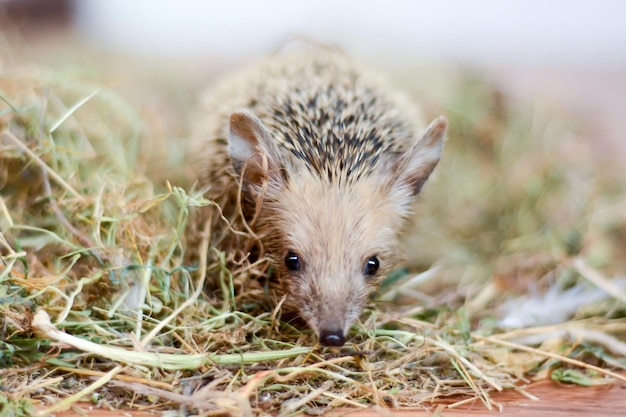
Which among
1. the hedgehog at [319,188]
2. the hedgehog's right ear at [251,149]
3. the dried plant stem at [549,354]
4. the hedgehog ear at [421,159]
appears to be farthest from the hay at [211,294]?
the hedgehog ear at [421,159]

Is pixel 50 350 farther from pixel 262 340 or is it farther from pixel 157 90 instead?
pixel 157 90

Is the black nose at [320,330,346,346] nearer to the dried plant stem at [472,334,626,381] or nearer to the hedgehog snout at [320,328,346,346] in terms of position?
the hedgehog snout at [320,328,346,346]

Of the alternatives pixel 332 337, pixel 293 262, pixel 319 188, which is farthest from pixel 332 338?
pixel 319 188

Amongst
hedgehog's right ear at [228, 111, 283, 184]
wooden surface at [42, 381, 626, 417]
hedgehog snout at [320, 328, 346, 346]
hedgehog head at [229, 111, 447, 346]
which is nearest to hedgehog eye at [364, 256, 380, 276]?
hedgehog head at [229, 111, 447, 346]

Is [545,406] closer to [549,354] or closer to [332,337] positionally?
[549,354]

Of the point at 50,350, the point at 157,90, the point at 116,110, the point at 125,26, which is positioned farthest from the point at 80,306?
A: the point at 125,26

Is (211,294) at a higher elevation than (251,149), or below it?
below

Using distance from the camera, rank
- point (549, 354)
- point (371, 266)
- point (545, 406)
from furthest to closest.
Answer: point (371, 266) < point (549, 354) < point (545, 406)
